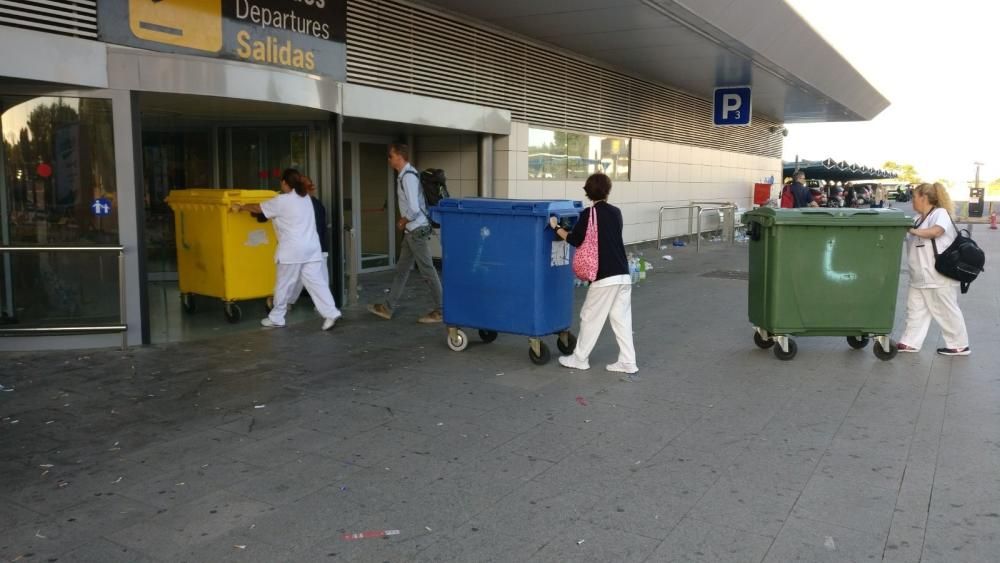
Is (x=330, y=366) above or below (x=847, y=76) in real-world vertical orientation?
below

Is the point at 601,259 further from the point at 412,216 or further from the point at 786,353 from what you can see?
the point at 412,216

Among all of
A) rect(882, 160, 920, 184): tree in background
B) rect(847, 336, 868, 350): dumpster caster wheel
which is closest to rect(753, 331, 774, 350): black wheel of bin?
rect(847, 336, 868, 350): dumpster caster wheel

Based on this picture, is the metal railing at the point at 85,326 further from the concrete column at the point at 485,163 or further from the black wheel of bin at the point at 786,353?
the concrete column at the point at 485,163

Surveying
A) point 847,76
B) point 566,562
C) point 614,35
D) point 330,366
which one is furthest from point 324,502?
point 847,76

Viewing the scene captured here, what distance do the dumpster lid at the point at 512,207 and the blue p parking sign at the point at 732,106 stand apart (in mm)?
11766

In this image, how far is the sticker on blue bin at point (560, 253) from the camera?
22.0 ft

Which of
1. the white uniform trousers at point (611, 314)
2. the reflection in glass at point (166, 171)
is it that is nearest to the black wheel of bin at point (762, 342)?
the white uniform trousers at point (611, 314)

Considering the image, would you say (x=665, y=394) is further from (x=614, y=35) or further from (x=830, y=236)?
(x=614, y=35)

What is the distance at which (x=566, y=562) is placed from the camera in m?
3.36

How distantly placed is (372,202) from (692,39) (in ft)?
18.0

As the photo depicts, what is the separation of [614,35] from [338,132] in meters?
5.38

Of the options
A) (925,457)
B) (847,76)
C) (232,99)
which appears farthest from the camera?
(847,76)

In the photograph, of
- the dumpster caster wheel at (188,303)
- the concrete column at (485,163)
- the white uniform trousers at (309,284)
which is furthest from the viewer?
the concrete column at (485,163)

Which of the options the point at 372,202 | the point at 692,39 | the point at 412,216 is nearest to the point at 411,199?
the point at 412,216
